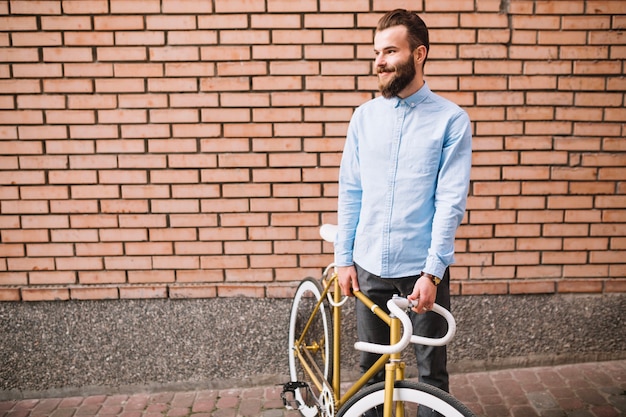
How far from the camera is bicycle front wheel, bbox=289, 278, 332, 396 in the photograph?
3.12 meters

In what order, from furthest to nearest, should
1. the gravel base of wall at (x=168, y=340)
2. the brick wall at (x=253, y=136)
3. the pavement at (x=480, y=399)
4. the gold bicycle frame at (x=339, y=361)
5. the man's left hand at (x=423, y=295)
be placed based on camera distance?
1. the gravel base of wall at (x=168, y=340)
2. the brick wall at (x=253, y=136)
3. the pavement at (x=480, y=399)
4. the man's left hand at (x=423, y=295)
5. the gold bicycle frame at (x=339, y=361)

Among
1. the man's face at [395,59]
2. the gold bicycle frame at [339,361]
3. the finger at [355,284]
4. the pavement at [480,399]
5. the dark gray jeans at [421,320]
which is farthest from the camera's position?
the pavement at [480,399]

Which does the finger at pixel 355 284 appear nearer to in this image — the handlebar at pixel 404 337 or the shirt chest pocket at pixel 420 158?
the handlebar at pixel 404 337

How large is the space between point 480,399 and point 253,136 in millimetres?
2306

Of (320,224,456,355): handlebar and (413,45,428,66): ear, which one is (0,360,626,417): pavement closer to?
(320,224,456,355): handlebar

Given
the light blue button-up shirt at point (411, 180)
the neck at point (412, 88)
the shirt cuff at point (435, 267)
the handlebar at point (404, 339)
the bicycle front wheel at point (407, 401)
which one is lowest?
the bicycle front wheel at point (407, 401)

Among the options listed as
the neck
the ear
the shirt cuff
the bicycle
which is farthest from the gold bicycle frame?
the ear

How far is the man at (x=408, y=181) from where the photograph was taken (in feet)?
7.27

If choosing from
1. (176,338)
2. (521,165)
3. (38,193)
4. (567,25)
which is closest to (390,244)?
(521,165)

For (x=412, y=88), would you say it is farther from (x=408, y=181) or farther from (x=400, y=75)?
(x=408, y=181)

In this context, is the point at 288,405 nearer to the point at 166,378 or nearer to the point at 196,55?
the point at 166,378

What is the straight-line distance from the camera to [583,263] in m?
3.81

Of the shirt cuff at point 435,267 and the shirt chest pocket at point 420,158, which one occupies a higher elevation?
the shirt chest pocket at point 420,158

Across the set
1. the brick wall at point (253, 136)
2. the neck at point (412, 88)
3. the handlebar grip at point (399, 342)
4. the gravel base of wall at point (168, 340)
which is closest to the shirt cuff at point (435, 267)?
the handlebar grip at point (399, 342)
